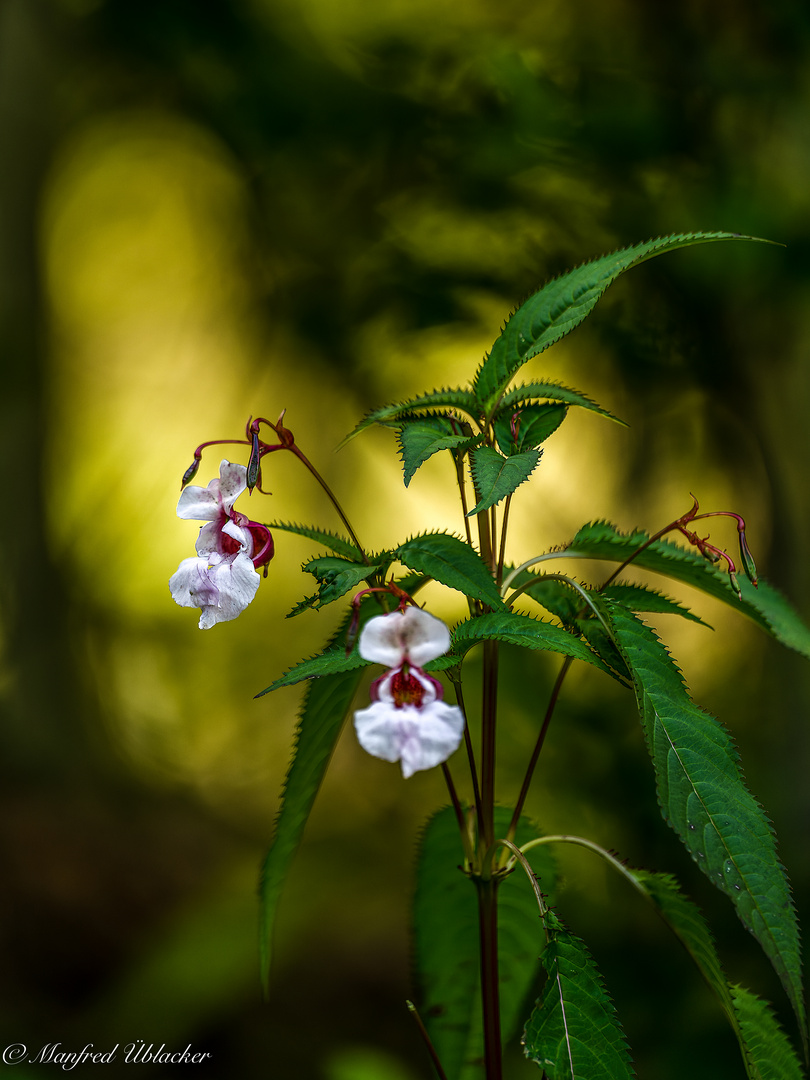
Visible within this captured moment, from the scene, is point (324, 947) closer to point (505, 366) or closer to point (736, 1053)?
point (736, 1053)

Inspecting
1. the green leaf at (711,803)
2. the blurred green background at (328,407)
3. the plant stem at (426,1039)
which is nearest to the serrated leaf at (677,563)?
the green leaf at (711,803)

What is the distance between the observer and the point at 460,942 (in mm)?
892

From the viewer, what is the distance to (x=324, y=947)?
2713 mm

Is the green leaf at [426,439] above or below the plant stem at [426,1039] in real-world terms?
above

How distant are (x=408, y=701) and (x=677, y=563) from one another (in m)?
0.35

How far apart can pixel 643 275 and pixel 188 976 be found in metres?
2.40

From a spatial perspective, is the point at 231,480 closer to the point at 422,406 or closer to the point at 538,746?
the point at 422,406

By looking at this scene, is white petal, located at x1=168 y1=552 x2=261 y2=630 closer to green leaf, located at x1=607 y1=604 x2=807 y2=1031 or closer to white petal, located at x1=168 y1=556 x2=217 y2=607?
white petal, located at x1=168 y1=556 x2=217 y2=607

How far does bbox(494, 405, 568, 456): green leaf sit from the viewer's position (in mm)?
673

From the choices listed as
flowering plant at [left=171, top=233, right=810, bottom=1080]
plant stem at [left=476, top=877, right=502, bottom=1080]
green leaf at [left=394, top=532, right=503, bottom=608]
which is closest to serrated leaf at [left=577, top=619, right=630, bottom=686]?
flowering plant at [left=171, top=233, right=810, bottom=1080]

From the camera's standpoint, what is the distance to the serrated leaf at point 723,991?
27.3 inches

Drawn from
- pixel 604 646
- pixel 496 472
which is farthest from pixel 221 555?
pixel 604 646

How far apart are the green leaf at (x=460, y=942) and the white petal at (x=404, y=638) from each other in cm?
43

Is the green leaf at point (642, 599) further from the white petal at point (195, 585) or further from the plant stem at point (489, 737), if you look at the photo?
the white petal at point (195, 585)
